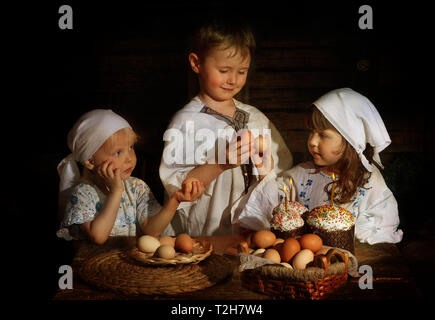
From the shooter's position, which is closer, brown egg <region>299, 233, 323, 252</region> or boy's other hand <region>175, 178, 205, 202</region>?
brown egg <region>299, 233, 323, 252</region>

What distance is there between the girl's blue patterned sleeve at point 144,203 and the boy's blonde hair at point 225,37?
0.69 metres

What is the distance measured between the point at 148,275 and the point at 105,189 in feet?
1.85

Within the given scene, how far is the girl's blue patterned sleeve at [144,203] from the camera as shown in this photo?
2715mm

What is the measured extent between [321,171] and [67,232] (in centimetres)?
122

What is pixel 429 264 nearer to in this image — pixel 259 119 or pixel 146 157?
pixel 259 119

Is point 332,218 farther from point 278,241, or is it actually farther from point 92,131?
point 92,131

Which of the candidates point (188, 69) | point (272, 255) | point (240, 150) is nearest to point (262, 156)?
point (240, 150)

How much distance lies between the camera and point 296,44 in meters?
2.75

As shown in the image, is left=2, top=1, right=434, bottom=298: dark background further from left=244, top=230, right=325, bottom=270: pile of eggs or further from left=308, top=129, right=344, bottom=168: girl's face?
left=244, top=230, right=325, bottom=270: pile of eggs

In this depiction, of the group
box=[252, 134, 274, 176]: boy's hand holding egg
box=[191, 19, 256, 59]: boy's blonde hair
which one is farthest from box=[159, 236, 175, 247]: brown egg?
box=[191, 19, 256, 59]: boy's blonde hair

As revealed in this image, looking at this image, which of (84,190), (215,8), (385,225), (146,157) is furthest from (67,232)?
(385,225)

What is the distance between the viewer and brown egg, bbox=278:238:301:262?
7.25 feet

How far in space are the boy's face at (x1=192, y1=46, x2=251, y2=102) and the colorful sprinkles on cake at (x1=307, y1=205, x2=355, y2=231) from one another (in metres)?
0.70
